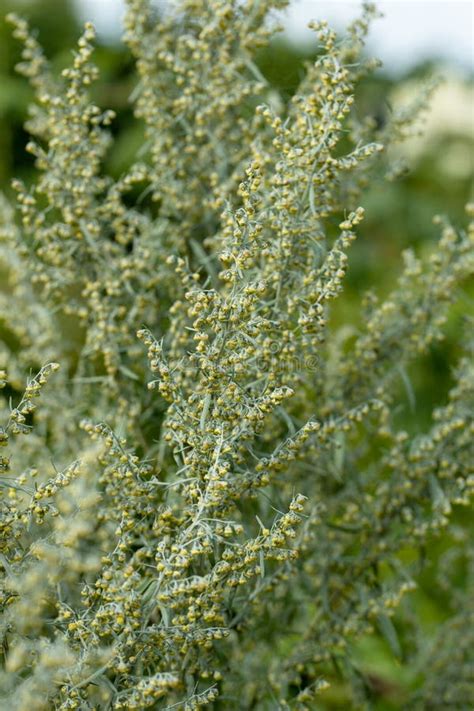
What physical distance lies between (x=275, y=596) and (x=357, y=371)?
45 centimetres

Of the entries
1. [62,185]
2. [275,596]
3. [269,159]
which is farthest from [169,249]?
[275,596]

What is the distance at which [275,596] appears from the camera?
1.61 m

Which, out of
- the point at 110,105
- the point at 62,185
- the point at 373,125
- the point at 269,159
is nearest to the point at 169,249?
the point at 62,185

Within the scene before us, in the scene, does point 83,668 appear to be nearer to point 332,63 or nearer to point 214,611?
point 214,611

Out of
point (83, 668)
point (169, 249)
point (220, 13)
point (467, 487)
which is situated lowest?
point (83, 668)

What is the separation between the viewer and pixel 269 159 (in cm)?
141

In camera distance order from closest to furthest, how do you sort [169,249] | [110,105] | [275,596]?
[275,596], [169,249], [110,105]

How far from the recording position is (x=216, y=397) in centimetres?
119

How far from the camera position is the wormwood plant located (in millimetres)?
1121

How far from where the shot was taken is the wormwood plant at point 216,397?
1.12 metres

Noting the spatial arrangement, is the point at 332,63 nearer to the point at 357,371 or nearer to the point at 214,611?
the point at 357,371

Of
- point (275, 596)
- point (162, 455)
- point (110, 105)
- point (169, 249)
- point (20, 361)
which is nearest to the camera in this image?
point (162, 455)

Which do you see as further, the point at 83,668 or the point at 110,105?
the point at 110,105

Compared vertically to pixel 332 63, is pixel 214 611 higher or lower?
lower
